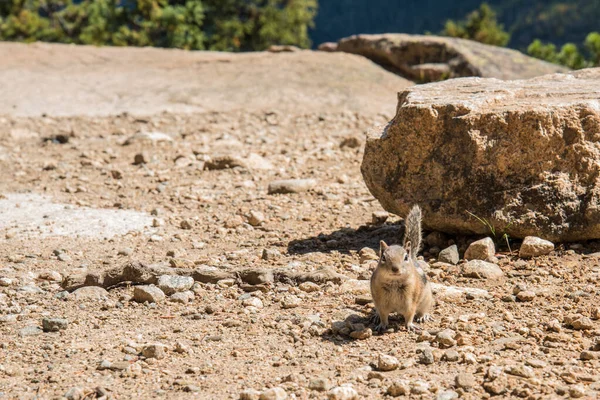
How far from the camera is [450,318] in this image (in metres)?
4.83

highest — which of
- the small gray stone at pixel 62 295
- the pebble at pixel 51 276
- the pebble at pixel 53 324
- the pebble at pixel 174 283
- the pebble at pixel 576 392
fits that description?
the pebble at pixel 576 392

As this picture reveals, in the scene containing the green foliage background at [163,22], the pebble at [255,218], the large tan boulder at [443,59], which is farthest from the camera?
the green foliage background at [163,22]

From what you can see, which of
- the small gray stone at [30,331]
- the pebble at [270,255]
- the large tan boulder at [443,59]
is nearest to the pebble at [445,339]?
the pebble at [270,255]

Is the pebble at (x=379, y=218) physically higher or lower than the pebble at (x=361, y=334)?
higher

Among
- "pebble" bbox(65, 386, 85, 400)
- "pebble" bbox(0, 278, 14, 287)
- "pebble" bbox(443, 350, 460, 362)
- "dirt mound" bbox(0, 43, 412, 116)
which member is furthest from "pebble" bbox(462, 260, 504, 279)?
"dirt mound" bbox(0, 43, 412, 116)

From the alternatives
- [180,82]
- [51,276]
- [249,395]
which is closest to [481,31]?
[180,82]

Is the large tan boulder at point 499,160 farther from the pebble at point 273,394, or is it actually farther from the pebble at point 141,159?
the pebble at point 141,159

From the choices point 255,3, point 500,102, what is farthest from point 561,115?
point 255,3

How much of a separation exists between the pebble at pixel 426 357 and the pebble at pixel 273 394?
31.9 inches

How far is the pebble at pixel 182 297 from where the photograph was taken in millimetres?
5250

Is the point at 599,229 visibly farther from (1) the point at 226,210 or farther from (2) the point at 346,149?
(2) the point at 346,149

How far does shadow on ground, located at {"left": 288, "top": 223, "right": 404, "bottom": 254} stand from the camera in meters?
6.39

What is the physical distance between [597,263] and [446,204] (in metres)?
1.13

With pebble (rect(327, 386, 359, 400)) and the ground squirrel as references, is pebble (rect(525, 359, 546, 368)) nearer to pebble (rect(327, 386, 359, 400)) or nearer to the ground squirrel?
the ground squirrel
